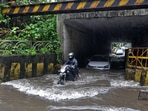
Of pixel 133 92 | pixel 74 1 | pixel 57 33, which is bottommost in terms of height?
pixel 133 92

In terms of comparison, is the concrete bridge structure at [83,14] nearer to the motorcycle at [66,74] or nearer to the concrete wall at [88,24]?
the concrete wall at [88,24]

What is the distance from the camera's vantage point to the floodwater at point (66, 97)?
7754 millimetres

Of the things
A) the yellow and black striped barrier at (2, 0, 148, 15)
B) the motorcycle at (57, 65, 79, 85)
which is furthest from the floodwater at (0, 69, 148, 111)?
the yellow and black striped barrier at (2, 0, 148, 15)

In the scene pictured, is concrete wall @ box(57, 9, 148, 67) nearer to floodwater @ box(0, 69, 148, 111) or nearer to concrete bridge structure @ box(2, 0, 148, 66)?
concrete bridge structure @ box(2, 0, 148, 66)

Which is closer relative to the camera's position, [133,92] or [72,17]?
[133,92]

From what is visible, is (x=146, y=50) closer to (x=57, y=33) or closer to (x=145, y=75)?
(x=145, y=75)

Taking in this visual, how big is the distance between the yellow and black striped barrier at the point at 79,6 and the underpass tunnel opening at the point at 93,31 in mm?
3573

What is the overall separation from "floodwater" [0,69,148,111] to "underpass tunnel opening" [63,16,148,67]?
572 centimetres

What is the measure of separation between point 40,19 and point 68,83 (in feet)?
25.4

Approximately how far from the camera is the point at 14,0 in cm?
1692

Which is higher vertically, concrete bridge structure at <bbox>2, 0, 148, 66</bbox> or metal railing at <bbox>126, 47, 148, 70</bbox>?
concrete bridge structure at <bbox>2, 0, 148, 66</bbox>

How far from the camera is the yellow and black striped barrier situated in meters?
11.3

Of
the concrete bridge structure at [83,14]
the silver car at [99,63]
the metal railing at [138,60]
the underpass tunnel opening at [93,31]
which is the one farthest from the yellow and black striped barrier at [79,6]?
the silver car at [99,63]

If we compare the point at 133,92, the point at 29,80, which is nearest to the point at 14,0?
the point at 29,80
